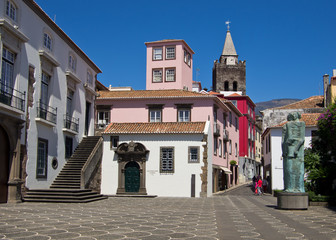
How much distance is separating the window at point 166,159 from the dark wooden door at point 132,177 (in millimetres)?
1851

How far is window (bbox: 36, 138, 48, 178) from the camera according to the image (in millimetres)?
21219

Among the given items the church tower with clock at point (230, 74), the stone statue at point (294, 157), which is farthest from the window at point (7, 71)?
the church tower with clock at point (230, 74)

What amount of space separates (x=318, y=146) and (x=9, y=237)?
17974 mm

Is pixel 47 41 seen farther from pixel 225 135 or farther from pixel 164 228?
pixel 225 135

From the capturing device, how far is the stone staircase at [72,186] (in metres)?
19.6

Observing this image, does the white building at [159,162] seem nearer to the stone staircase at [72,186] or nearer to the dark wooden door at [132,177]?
the dark wooden door at [132,177]

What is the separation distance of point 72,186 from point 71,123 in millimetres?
5243

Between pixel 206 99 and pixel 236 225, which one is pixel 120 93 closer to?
pixel 206 99

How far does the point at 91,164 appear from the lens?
25453mm

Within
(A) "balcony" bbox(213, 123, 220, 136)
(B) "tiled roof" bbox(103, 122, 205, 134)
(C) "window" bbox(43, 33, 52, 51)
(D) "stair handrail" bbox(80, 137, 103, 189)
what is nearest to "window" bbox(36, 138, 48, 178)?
(D) "stair handrail" bbox(80, 137, 103, 189)

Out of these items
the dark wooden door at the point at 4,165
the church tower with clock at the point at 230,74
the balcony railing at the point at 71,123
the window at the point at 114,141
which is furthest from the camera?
the church tower with clock at the point at 230,74

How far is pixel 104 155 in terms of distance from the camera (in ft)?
94.8

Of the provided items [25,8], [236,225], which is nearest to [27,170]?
[25,8]

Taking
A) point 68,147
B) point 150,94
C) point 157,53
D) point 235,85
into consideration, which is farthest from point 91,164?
point 235,85
